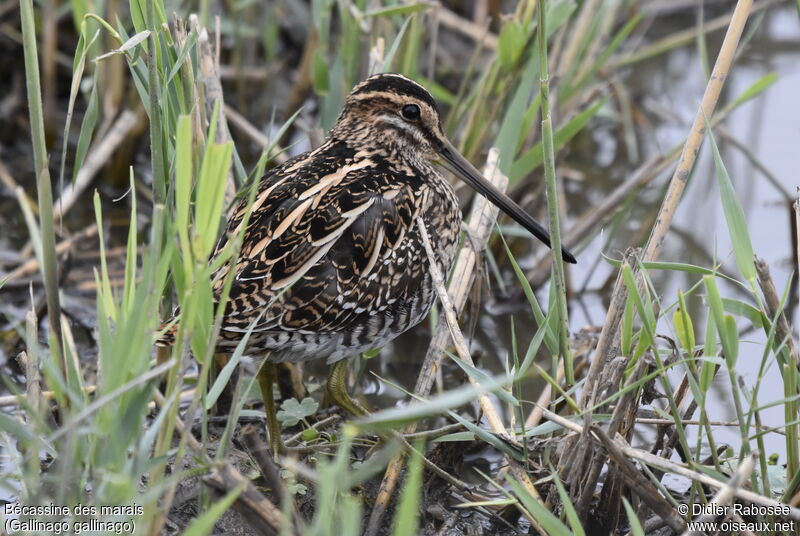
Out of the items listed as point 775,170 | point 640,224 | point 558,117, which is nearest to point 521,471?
point 558,117

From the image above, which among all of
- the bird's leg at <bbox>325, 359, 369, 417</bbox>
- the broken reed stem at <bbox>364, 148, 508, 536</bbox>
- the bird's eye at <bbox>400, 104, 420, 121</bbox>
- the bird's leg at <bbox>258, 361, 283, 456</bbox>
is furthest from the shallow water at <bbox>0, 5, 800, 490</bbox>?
the bird's eye at <bbox>400, 104, 420, 121</bbox>

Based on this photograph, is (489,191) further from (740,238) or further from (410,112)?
(740,238)

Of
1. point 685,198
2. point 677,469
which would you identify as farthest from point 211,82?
point 685,198

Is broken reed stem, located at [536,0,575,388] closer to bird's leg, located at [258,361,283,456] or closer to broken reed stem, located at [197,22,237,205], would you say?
bird's leg, located at [258,361,283,456]

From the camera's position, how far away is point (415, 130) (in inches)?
130

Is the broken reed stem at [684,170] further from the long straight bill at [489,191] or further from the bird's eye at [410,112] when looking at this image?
the bird's eye at [410,112]

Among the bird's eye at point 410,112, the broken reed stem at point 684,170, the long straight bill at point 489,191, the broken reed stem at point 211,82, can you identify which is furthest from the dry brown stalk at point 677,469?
the broken reed stem at point 211,82

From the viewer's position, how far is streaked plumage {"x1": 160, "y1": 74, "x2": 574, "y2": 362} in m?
2.82

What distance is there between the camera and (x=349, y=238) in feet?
9.57

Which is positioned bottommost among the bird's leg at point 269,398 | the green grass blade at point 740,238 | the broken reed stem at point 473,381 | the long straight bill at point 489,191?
the bird's leg at point 269,398

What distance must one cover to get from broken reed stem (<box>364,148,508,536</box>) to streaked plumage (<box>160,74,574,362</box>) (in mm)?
52

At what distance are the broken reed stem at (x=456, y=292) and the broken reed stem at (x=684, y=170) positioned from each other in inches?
17.5

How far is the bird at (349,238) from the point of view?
282cm

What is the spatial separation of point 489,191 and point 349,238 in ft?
1.80
